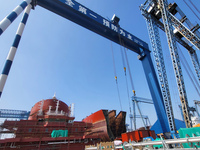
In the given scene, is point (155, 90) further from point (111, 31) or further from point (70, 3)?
point (70, 3)

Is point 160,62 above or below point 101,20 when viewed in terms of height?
below

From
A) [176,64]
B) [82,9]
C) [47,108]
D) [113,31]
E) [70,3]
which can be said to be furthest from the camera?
[47,108]

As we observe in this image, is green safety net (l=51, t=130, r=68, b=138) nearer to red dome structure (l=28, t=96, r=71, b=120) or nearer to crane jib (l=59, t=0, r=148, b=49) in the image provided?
red dome structure (l=28, t=96, r=71, b=120)

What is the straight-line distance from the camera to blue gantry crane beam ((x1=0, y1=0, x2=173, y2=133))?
38.2 feet

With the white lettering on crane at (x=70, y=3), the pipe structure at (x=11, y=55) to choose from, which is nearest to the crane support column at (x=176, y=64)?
the white lettering on crane at (x=70, y=3)

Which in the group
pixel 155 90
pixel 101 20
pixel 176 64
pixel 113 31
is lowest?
pixel 155 90

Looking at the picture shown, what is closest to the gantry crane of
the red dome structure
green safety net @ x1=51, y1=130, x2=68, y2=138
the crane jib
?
the crane jib

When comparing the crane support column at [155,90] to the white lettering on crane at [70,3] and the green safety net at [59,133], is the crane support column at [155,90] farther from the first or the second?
the green safety net at [59,133]

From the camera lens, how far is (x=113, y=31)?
14.3 metres

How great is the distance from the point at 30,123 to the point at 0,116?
99.0 ft

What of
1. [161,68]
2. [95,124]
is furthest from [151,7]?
[95,124]

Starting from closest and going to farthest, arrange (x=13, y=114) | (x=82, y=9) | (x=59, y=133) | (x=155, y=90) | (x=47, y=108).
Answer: (x=82, y=9), (x=155, y=90), (x=59, y=133), (x=47, y=108), (x=13, y=114)

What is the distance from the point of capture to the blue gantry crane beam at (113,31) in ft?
38.2

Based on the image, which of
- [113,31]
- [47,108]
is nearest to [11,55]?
[113,31]
